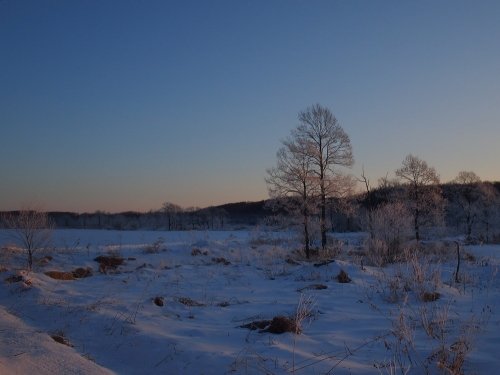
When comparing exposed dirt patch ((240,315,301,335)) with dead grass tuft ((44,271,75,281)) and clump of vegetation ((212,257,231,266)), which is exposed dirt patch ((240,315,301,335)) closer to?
dead grass tuft ((44,271,75,281))

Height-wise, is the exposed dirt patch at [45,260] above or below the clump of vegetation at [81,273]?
above

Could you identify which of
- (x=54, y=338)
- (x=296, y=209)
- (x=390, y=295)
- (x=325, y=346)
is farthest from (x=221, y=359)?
(x=296, y=209)

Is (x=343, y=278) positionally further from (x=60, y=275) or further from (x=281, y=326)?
(x=60, y=275)

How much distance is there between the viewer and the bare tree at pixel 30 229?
15.5 m

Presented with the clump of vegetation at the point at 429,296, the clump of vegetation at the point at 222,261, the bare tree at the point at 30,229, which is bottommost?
the clump of vegetation at the point at 222,261

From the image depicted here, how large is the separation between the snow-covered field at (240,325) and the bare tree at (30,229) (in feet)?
12.9

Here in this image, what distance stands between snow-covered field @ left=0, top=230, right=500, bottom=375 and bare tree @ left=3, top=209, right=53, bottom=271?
3.94 m

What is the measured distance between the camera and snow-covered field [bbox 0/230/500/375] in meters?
4.36

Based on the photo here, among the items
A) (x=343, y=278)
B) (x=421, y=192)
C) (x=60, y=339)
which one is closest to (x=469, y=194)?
(x=421, y=192)

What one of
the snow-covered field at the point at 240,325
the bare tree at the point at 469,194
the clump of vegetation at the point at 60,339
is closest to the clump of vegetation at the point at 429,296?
the snow-covered field at the point at 240,325

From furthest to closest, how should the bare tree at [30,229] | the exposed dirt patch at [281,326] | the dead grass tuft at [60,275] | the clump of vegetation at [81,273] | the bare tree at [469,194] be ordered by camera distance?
1. the bare tree at [469,194]
2. the bare tree at [30,229]
3. the clump of vegetation at [81,273]
4. the dead grass tuft at [60,275]
5. the exposed dirt patch at [281,326]

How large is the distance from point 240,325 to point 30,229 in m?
11.7

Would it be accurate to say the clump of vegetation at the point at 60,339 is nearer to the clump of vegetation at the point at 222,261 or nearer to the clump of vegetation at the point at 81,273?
the clump of vegetation at the point at 81,273

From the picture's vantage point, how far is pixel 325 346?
523 centimetres
